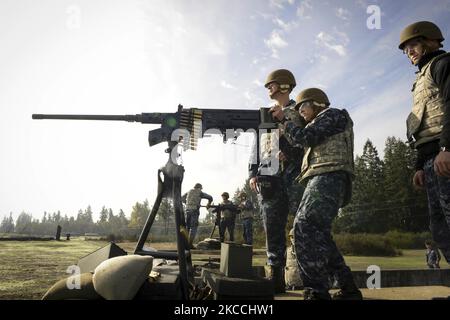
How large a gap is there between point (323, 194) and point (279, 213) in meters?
1.31

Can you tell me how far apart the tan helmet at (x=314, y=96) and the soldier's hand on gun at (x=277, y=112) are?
0.77ft

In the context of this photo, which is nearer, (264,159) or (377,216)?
(264,159)

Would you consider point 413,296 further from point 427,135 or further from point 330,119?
point 330,119

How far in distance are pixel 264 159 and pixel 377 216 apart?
4511 centimetres

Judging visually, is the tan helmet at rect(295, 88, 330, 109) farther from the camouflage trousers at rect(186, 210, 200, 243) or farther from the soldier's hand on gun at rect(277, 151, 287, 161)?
the camouflage trousers at rect(186, 210, 200, 243)

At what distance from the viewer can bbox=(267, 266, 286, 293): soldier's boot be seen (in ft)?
12.7

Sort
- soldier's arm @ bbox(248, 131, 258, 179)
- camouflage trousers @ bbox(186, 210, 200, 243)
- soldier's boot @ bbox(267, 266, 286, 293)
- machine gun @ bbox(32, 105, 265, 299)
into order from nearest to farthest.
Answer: machine gun @ bbox(32, 105, 265, 299) < soldier's boot @ bbox(267, 266, 286, 293) < soldier's arm @ bbox(248, 131, 258, 179) < camouflage trousers @ bbox(186, 210, 200, 243)

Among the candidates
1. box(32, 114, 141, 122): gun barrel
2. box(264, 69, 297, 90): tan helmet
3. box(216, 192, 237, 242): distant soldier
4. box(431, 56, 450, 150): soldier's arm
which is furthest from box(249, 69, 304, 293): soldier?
box(216, 192, 237, 242): distant soldier

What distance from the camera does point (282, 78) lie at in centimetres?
434

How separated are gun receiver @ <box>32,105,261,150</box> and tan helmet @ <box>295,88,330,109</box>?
231 cm

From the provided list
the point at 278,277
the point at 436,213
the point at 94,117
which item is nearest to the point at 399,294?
the point at 436,213

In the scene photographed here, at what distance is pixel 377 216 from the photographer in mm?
42844
